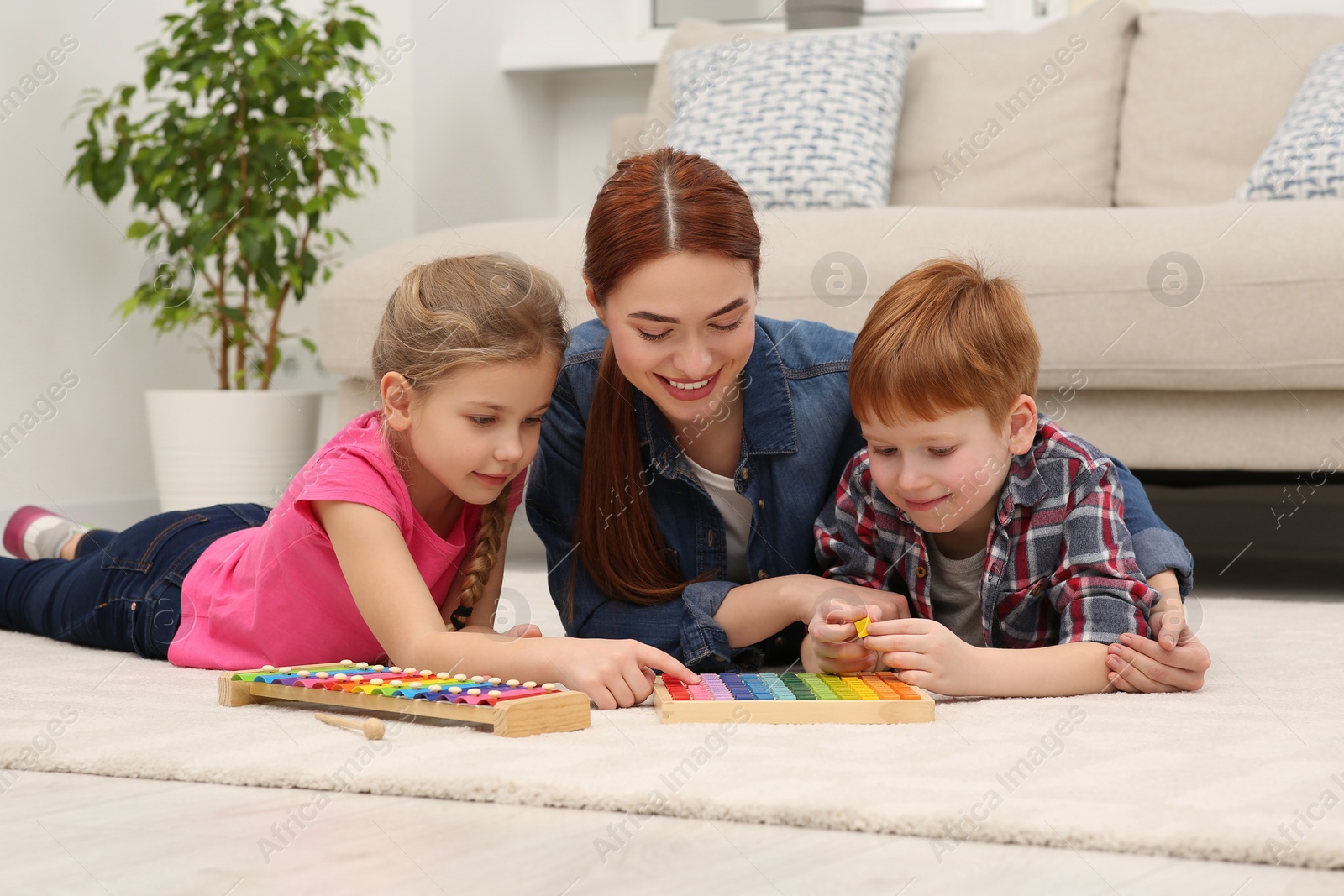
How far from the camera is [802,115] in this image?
7.88 ft

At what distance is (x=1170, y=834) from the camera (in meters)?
0.68

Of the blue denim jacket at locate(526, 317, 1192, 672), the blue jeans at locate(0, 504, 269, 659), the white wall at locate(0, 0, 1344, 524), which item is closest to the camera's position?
the blue denim jacket at locate(526, 317, 1192, 672)

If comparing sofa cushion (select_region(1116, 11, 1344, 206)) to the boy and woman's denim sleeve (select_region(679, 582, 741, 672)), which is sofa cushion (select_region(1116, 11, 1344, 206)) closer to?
the boy

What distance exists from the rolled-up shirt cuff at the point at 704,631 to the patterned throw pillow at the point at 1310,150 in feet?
4.15

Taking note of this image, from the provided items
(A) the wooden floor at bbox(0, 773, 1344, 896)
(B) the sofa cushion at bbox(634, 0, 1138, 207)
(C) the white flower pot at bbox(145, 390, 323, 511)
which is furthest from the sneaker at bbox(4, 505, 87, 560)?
(B) the sofa cushion at bbox(634, 0, 1138, 207)

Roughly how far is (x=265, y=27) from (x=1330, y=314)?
1.90m

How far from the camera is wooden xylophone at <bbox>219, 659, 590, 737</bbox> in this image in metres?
0.94

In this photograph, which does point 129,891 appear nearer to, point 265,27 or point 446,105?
point 265,27

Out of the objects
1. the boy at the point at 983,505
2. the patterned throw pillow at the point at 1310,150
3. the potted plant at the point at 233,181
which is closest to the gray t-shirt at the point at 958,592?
the boy at the point at 983,505

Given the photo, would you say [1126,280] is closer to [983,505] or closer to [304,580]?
[983,505]

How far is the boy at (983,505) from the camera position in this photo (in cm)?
110

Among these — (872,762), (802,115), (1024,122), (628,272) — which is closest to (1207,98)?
(1024,122)

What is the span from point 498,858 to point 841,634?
491mm

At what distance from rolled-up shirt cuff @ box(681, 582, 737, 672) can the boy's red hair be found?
0.78 feet
